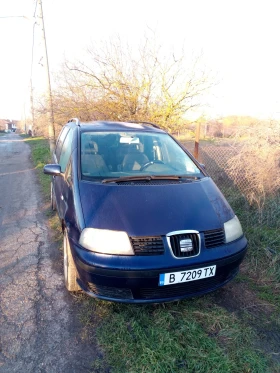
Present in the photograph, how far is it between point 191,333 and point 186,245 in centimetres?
70

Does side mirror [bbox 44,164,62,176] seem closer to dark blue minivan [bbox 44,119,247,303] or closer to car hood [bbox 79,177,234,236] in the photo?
dark blue minivan [bbox 44,119,247,303]

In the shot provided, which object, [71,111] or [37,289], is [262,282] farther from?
[71,111]

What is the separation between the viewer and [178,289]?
2176 millimetres

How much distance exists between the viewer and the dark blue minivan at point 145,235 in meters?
2.06

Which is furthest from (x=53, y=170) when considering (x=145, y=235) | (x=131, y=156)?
(x=145, y=235)

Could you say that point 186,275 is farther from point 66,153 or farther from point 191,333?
point 66,153

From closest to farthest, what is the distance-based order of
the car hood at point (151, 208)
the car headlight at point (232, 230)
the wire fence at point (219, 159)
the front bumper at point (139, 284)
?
the front bumper at point (139, 284) < the car hood at point (151, 208) < the car headlight at point (232, 230) < the wire fence at point (219, 159)

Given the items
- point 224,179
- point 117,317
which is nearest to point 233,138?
point 224,179

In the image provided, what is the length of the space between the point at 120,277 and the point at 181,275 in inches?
19.1

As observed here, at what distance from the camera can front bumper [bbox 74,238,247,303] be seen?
6.65 ft

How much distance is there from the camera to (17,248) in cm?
357

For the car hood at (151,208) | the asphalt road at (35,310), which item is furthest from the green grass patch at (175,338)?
the car hood at (151,208)

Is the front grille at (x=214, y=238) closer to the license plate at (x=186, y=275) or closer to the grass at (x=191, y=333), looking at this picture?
the license plate at (x=186, y=275)

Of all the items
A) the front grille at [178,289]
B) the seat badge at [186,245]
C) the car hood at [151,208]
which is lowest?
the front grille at [178,289]
